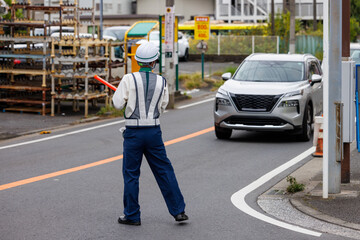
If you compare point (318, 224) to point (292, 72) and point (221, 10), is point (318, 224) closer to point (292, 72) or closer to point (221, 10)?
point (292, 72)

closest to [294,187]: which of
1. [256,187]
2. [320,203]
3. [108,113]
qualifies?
[256,187]

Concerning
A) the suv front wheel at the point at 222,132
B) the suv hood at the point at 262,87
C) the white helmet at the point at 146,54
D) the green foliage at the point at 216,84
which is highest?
the white helmet at the point at 146,54

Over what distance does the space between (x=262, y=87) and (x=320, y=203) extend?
6.38 metres

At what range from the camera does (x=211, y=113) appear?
19922mm

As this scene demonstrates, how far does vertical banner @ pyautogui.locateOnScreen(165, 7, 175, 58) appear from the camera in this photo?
21.2m

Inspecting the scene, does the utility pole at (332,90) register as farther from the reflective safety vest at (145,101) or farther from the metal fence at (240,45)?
the metal fence at (240,45)

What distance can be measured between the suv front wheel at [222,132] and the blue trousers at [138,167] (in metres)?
7.13

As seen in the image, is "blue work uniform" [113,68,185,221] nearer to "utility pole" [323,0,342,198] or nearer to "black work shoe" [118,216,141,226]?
"black work shoe" [118,216,141,226]

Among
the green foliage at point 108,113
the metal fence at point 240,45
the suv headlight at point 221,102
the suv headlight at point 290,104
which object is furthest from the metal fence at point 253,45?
the suv headlight at point 290,104

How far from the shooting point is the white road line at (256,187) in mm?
Result: 7558

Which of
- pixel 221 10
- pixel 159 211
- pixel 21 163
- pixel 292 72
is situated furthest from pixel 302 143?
pixel 221 10

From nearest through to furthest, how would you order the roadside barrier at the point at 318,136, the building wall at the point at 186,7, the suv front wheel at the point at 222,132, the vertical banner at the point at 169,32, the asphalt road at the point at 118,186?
the asphalt road at the point at 118,186 < the roadside barrier at the point at 318,136 < the suv front wheel at the point at 222,132 < the vertical banner at the point at 169,32 < the building wall at the point at 186,7

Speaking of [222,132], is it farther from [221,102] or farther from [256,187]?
[256,187]

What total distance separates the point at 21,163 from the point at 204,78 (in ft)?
58.1
